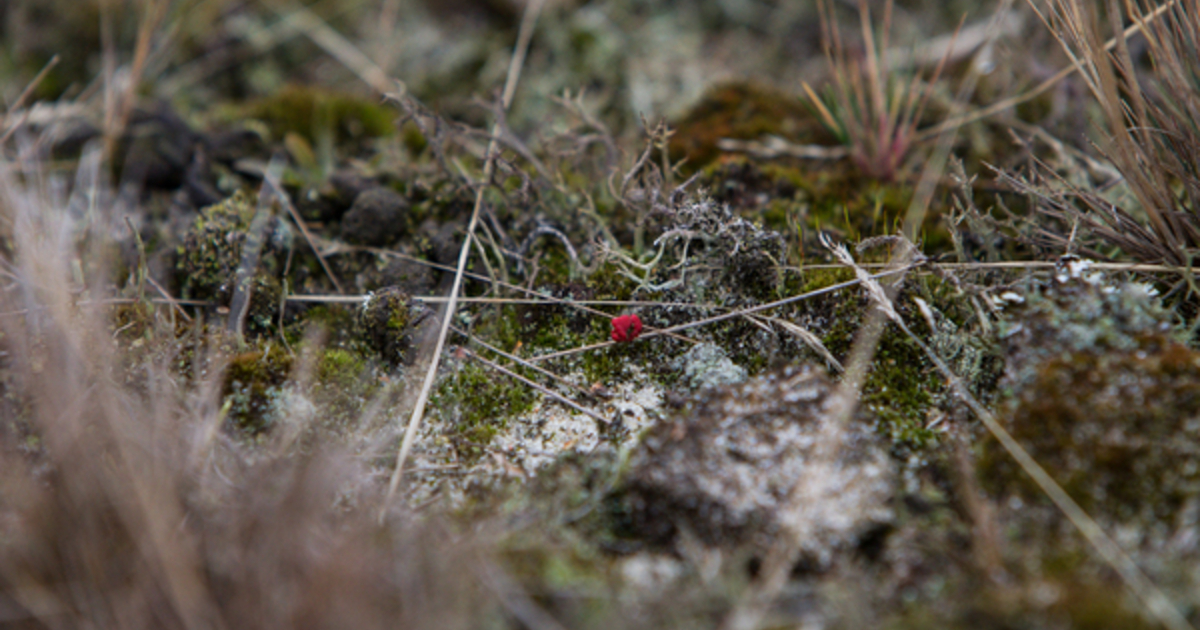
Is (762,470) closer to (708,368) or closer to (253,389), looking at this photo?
(708,368)

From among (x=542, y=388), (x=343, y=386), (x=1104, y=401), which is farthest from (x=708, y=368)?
(x=343, y=386)

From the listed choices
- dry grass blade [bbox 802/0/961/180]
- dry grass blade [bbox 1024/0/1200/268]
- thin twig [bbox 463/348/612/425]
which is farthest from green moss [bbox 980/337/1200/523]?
dry grass blade [bbox 802/0/961/180]

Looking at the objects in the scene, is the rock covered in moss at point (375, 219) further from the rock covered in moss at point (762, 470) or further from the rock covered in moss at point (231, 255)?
the rock covered in moss at point (762, 470)

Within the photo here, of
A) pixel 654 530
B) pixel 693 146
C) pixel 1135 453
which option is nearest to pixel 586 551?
pixel 654 530

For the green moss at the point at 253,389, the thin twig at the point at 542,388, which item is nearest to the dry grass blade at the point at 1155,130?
the thin twig at the point at 542,388

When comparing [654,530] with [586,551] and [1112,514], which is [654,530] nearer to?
[586,551]
